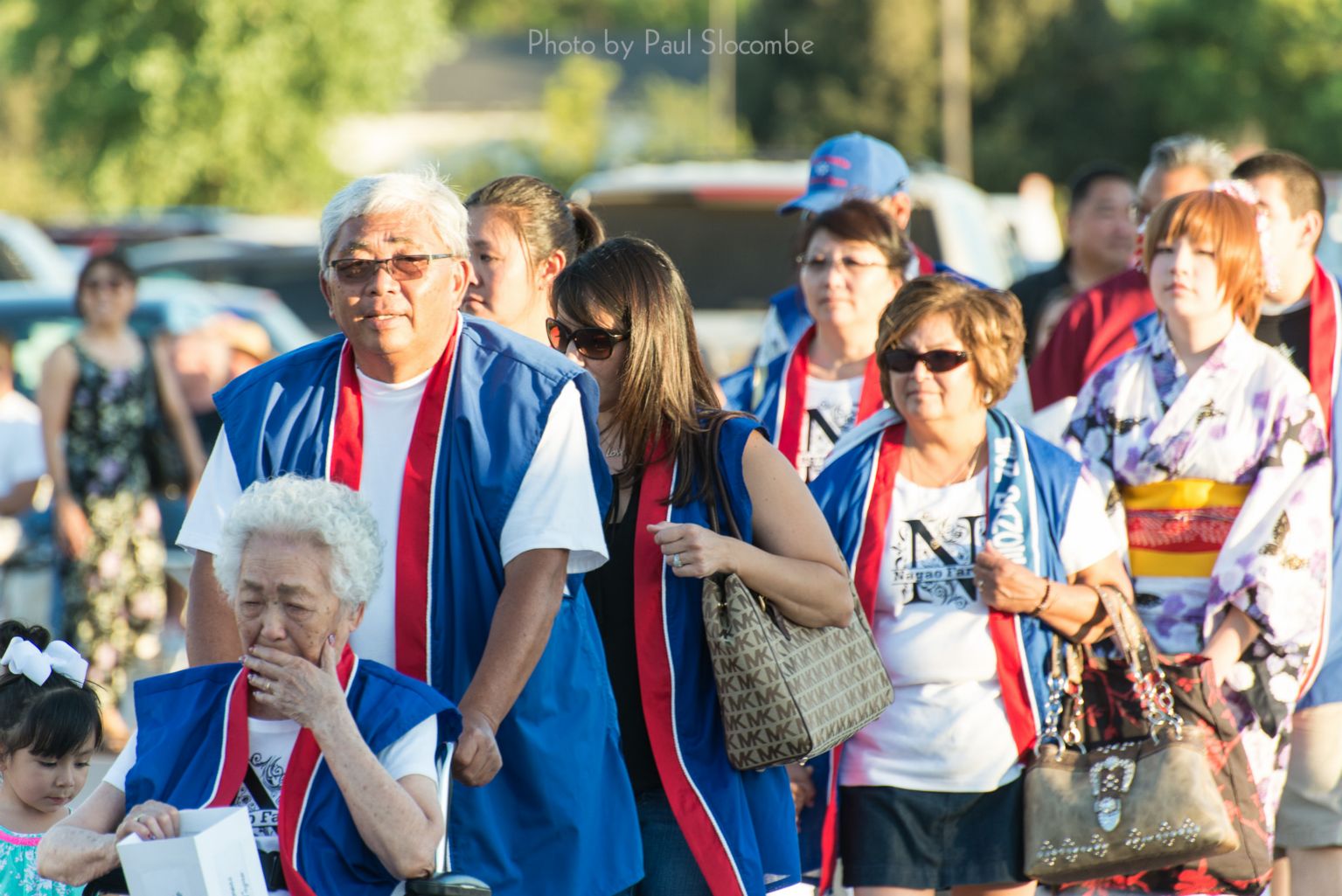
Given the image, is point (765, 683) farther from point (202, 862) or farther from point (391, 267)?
point (202, 862)

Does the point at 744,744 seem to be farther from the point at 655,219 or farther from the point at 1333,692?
the point at 655,219

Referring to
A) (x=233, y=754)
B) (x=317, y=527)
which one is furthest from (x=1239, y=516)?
(x=233, y=754)

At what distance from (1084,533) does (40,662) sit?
90.9 inches

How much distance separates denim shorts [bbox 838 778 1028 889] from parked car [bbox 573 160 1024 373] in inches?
163

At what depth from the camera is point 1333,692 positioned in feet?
15.6

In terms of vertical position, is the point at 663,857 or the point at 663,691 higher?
the point at 663,691

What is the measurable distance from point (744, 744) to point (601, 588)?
0.43m

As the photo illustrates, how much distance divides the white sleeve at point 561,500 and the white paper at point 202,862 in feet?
2.23

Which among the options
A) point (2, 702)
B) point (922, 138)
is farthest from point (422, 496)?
point (922, 138)

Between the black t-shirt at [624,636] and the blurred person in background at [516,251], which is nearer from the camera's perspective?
the black t-shirt at [624,636]

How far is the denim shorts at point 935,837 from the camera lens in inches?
159

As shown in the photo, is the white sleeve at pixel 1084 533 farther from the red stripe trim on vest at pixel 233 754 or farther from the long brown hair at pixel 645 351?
the red stripe trim on vest at pixel 233 754

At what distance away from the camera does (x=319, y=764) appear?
2.97m

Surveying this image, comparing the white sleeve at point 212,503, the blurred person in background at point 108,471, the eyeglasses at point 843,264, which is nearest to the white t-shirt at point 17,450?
the blurred person in background at point 108,471
